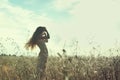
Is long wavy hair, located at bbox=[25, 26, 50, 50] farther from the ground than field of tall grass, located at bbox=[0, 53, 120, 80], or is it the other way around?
long wavy hair, located at bbox=[25, 26, 50, 50]

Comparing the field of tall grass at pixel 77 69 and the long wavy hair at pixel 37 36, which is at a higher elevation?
the long wavy hair at pixel 37 36

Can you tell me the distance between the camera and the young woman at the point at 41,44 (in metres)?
9.38

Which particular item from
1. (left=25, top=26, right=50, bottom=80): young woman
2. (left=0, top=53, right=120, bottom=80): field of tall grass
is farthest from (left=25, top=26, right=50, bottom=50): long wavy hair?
(left=0, top=53, right=120, bottom=80): field of tall grass

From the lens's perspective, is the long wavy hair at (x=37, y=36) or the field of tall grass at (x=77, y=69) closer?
the field of tall grass at (x=77, y=69)

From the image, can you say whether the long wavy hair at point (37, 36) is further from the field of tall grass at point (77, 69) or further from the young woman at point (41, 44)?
the field of tall grass at point (77, 69)

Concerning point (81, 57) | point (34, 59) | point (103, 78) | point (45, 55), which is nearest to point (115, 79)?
point (103, 78)

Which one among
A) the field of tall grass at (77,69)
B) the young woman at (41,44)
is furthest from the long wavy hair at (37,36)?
the field of tall grass at (77,69)

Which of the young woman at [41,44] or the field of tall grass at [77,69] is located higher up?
the young woman at [41,44]

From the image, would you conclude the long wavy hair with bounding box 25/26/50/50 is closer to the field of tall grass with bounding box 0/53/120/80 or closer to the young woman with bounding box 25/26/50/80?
the young woman with bounding box 25/26/50/80

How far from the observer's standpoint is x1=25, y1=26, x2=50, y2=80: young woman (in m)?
9.38

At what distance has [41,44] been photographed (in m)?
9.48

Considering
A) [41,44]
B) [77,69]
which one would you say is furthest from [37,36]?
[77,69]

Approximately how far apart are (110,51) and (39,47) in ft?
6.52

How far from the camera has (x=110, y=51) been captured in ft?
34.4
